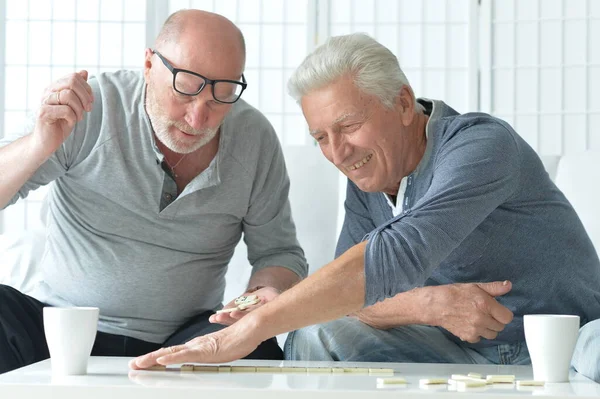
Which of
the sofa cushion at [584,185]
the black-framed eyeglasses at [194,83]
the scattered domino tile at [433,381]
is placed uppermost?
the black-framed eyeglasses at [194,83]

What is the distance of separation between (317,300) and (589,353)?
50 cm

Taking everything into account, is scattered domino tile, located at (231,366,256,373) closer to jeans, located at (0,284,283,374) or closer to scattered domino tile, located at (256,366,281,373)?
scattered domino tile, located at (256,366,281,373)

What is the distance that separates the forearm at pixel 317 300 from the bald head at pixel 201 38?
Answer: 77cm

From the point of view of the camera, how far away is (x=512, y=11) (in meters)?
4.23

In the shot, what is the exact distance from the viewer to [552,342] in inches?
53.1

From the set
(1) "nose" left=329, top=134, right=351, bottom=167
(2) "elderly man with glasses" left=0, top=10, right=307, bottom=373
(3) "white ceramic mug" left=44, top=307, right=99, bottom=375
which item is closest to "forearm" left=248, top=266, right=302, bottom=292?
(2) "elderly man with glasses" left=0, top=10, right=307, bottom=373

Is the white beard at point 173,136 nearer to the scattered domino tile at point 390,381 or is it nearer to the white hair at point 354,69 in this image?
the white hair at point 354,69

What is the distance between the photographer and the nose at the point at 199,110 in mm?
2033

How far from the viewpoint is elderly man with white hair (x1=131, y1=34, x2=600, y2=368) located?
5.81ft

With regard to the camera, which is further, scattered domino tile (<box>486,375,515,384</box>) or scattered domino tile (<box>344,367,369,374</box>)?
scattered domino tile (<box>344,367,369,374</box>)

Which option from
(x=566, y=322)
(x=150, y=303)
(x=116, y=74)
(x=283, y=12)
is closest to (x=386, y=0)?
(x=283, y=12)

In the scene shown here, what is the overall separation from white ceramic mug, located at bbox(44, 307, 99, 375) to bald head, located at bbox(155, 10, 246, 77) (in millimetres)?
845

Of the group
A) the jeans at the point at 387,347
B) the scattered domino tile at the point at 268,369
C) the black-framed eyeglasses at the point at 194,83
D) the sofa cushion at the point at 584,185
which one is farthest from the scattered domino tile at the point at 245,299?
the sofa cushion at the point at 584,185

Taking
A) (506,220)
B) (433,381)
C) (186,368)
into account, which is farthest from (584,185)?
(186,368)
